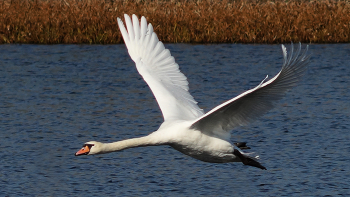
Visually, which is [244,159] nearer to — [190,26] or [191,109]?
[191,109]

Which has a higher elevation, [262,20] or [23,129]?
[262,20]

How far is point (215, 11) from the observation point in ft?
82.0

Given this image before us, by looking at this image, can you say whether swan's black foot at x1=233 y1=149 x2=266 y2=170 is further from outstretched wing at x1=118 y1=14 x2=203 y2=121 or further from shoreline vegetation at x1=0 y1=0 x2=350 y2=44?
shoreline vegetation at x1=0 y1=0 x2=350 y2=44

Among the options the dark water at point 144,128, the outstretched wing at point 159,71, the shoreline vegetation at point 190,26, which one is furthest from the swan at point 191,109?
the shoreline vegetation at point 190,26

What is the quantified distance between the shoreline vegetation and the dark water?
867 mm

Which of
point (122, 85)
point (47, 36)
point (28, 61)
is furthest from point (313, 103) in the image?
point (47, 36)

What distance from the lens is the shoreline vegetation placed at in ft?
78.3

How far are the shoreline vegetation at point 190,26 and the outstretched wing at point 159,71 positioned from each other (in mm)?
13957

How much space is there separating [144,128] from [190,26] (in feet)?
37.7

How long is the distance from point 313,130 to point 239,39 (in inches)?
455

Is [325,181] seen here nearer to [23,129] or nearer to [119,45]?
[23,129]

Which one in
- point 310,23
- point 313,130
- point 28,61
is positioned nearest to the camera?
point 313,130

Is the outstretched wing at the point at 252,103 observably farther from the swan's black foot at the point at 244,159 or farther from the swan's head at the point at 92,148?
the swan's head at the point at 92,148

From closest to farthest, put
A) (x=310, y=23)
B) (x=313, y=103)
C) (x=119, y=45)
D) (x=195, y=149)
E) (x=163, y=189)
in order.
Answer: (x=195, y=149)
(x=163, y=189)
(x=313, y=103)
(x=310, y=23)
(x=119, y=45)
